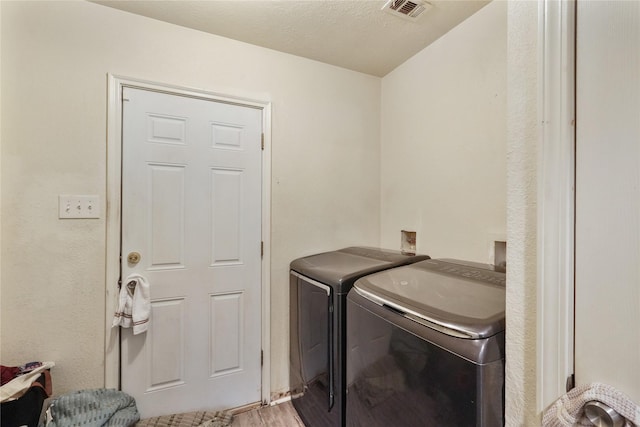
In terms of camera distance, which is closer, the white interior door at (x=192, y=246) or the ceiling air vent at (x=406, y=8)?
the ceiling air vent at (x=406, y=8)

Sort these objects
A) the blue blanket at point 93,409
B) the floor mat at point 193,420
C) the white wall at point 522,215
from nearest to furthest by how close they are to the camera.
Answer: the white wall at point 522,215 < the blue blanket at point 93,409 < the floor mat at point 193,420

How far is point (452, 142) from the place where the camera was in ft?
5.75

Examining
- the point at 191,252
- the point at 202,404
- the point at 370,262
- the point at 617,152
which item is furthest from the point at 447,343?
the point at 202,404

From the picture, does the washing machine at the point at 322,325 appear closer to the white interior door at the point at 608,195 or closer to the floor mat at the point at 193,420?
the floor mat at the point at 193,420

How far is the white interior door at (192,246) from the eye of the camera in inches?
64.2

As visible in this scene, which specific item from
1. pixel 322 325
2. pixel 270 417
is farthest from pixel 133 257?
pixel 270 417

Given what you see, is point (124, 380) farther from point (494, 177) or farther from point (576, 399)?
point (494, 177)

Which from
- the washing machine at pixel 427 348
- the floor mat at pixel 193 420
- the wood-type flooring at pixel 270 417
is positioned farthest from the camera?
the wood-type flooring at pixel 270 417

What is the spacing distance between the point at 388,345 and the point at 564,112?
0.84 meters

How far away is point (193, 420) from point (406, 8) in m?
2.62

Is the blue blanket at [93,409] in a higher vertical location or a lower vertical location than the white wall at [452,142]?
lower

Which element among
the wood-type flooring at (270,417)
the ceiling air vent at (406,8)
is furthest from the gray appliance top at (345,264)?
the ceiling air vent at (406,8)

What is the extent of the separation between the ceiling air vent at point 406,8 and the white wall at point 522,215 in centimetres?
101

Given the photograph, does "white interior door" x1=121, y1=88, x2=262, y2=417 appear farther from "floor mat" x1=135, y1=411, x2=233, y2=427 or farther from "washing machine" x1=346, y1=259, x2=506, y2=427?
"washing machine" x1=346, y1=259, x2=506, y2=427
